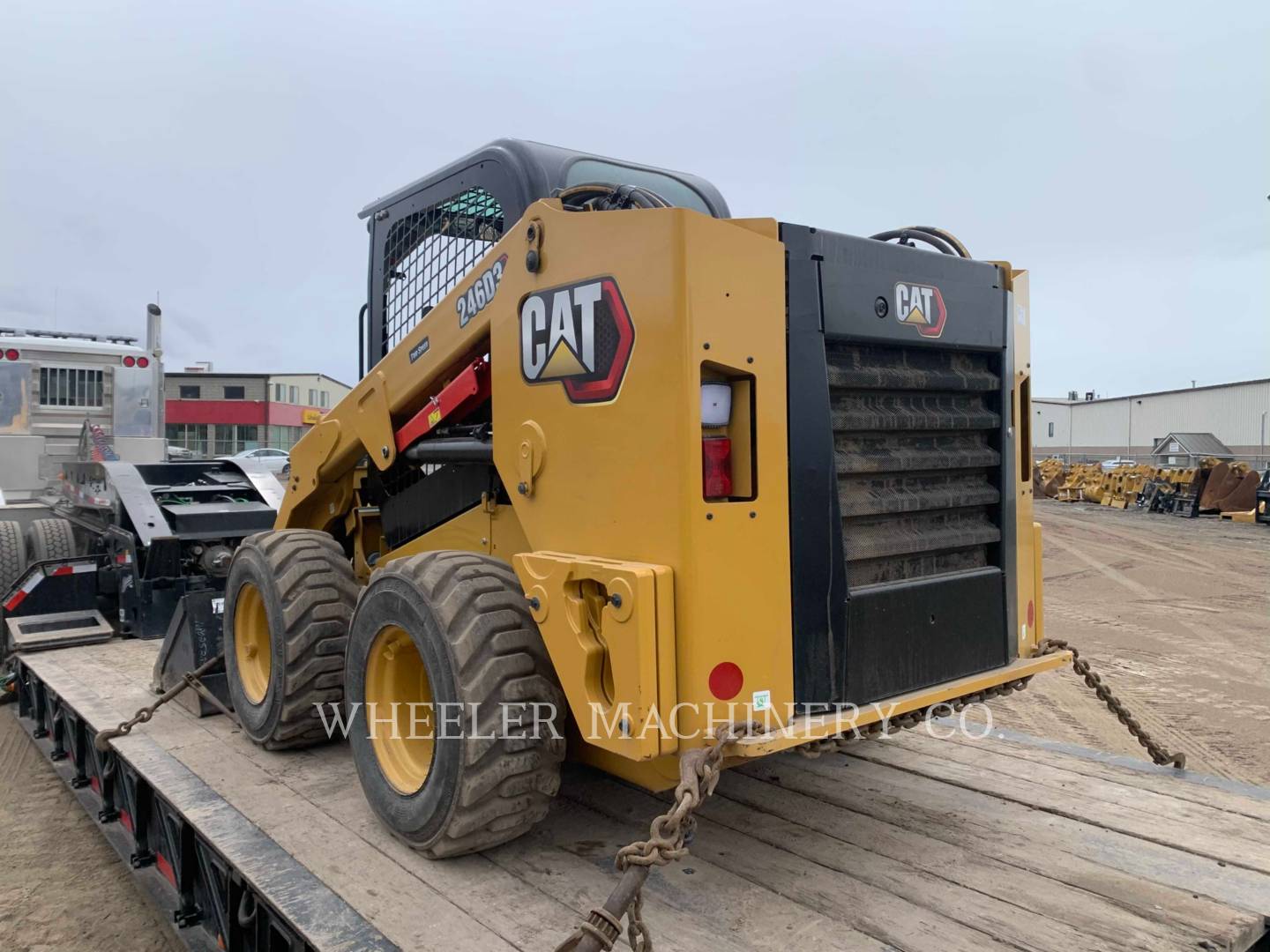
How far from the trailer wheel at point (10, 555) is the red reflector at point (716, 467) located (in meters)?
6.93

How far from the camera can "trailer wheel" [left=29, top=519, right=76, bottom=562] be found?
785 cm

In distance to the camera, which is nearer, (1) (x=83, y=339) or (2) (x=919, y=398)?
(2) (x=919, y=398)

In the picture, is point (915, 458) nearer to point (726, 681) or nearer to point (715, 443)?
point (715, 443)

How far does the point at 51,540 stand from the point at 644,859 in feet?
24.7

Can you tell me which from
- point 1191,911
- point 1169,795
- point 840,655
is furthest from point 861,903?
point 1169,795

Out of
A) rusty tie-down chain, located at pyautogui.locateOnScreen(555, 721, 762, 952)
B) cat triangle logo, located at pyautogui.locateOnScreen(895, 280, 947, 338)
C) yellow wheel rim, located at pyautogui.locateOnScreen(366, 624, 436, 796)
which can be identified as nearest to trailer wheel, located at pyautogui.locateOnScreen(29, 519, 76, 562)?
yellow wheel rim, located at pyautogui.locateOnScreen(366, 624, 436, 796)

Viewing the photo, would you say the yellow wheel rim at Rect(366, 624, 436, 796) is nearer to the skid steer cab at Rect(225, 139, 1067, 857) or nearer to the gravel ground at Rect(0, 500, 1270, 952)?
the skid steer cab at Rect(225, 139, 1067, 857)

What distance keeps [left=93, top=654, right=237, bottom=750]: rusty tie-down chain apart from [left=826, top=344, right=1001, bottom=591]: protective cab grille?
10.2 ft

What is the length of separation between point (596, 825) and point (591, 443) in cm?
136

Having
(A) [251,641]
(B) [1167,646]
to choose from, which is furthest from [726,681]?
(B) [1167,646]

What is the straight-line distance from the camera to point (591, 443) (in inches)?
112

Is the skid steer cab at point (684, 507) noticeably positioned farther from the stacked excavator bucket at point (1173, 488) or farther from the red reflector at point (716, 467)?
the stacked excavator bucket at point (1173, 488)

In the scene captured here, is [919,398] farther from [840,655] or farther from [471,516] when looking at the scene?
[471,516]

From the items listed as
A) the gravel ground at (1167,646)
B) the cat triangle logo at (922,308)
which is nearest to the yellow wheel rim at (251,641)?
the cat triangle logo at (922,308)
